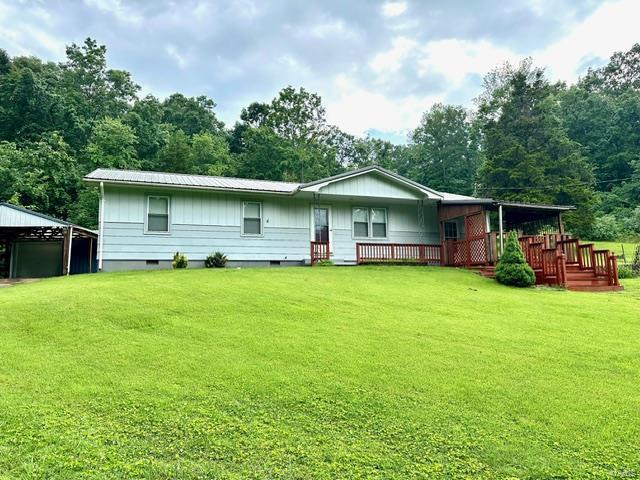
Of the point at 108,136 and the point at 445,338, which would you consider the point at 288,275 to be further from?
the point at 108,136

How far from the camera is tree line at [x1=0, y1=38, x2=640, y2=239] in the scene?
2822cm

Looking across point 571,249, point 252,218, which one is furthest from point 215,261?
point 571,249

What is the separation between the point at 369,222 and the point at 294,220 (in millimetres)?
3208

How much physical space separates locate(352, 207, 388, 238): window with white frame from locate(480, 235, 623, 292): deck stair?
495 centimetres

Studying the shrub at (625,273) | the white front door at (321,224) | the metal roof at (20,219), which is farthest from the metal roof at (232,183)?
the shrub at (625,273)

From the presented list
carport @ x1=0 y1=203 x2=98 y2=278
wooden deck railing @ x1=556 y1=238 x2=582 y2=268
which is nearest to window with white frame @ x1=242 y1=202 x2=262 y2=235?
carport @ x1=0 y1=203 x2=98 y2=278

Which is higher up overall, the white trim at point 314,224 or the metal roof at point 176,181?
the metal roof at point 176,181

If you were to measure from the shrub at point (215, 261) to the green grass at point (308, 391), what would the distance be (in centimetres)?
655

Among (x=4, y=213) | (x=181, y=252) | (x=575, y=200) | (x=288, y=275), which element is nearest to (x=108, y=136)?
(x=4, y=213)

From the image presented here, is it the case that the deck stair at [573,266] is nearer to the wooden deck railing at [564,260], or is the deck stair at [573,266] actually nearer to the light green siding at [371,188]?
the wooden deck railing at [564,260]

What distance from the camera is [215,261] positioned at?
14203 mm

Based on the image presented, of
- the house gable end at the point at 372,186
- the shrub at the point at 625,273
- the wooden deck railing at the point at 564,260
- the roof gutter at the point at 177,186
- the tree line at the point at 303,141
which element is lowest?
the shrub at the point at 625,273

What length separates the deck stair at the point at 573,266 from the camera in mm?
11812

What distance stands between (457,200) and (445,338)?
11.0 metres
